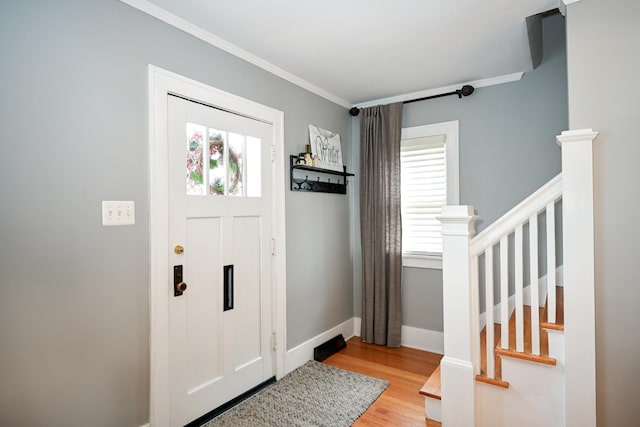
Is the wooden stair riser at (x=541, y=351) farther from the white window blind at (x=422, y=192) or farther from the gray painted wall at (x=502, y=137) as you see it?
the white window blind at (x=422, y=192)

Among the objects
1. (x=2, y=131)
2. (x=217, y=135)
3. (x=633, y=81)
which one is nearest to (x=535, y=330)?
(x=633, y=81)

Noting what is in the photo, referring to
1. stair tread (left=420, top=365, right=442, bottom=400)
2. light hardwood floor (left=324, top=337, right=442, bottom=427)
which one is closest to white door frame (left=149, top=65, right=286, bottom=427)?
light hardwood floor (left=324, top=337, right=442, bottom=427)

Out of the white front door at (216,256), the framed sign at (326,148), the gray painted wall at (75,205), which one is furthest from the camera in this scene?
the framed sign at (326,148)

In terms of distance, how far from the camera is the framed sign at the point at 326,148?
119 inches

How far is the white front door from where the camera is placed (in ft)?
6.52

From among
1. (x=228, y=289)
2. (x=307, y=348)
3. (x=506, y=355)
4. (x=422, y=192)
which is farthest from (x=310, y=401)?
(x=422, y=192)

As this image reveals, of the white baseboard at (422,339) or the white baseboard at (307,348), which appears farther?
the white baseboard at (422,339)

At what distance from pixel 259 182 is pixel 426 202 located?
63.7 inches

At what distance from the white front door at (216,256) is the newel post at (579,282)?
6.11 feet

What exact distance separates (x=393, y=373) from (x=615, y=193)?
1959 millimetres

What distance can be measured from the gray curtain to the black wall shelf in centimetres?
20

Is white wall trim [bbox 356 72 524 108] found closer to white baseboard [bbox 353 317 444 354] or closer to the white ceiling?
the white ceiling

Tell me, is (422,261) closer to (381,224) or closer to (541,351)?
(381,224)

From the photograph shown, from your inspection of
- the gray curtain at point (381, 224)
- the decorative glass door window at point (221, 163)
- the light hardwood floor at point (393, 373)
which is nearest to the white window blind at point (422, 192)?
the gray curtain at point (381, 224)
